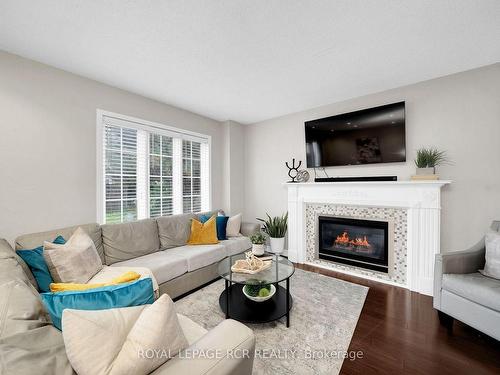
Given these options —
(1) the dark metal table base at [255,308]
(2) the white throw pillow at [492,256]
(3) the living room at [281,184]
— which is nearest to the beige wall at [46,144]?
(3) the living room at [281,184]

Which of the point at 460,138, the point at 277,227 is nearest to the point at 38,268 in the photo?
the point at 277,227

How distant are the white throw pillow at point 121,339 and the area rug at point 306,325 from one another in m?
1.03

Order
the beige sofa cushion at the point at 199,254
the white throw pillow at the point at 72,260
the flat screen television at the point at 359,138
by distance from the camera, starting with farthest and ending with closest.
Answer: the flat screen television at the point at 359,138 < the beige sofa cushion at the point at 199,254 < the white throw pillow at the point at 72,260

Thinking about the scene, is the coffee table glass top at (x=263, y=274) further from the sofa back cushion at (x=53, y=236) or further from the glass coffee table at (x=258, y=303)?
the sofa back cushion at (x=53, y=236)

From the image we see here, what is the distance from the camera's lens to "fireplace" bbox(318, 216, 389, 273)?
2982 millimetres

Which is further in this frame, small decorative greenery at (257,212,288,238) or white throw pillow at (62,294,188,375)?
small decorative greenery at (257,212,288,238)

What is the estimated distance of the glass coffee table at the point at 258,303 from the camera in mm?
1971

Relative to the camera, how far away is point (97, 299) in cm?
96

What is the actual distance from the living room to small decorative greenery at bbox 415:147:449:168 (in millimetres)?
21

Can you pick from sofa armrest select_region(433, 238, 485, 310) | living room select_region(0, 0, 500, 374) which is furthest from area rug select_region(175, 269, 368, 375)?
sofa armrest select_region(433, 238, 485, 310)

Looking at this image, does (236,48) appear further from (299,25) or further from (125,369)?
(125,369)

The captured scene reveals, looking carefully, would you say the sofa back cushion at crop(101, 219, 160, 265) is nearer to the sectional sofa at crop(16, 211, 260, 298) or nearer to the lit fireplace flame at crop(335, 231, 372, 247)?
the sectional sofa at crop(16, 211, 260, 298)

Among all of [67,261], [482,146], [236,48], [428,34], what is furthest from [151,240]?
[482,146]

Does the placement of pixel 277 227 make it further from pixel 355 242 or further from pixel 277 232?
pixel 355 242
